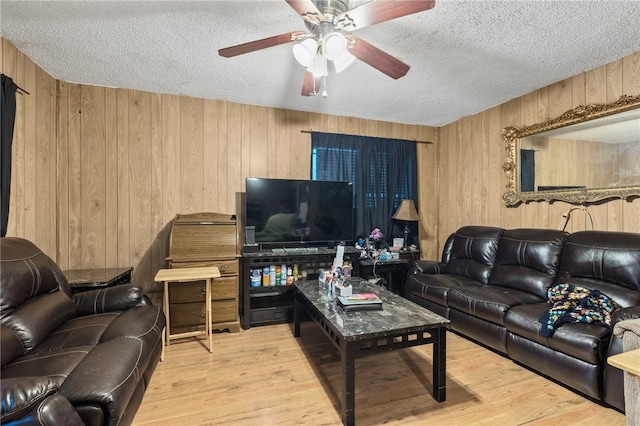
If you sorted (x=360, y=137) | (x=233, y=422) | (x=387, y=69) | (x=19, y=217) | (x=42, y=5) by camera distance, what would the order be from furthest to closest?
(x=360, y=137), (x=19, y=217), (x=387, y=69), (x=42, y=5), (x=233, y=422)

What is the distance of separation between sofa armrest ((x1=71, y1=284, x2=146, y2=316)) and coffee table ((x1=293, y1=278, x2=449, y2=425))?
4.32 feet

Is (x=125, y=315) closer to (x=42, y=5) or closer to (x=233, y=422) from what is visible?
(x=233, y=422)

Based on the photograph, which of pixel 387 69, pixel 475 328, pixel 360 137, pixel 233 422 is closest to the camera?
pixel 233 422

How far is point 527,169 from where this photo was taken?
324 centimetres

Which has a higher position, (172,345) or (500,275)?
(500,275)

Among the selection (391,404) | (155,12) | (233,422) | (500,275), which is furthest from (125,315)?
(500,275)

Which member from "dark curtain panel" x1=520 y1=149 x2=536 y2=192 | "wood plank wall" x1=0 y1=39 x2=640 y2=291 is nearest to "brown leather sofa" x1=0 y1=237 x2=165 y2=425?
"wood plank wall" x1=0 y1=39 x2=640 y2=291

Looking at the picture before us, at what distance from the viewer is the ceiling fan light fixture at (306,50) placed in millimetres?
1638

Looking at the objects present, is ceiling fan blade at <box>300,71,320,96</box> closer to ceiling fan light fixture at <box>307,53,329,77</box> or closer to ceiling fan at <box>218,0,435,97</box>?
ceiling fan light fixture at <box>307,53,329,77</box>

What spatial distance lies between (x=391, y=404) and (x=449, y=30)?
2502mm

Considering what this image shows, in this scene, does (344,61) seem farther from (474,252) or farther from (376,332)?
(474,252)

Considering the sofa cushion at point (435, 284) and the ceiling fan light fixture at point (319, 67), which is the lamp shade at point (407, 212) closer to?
the sofa cushion at point (435, 284)

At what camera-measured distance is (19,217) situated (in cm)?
233

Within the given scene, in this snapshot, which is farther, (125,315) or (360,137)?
(360,137)
